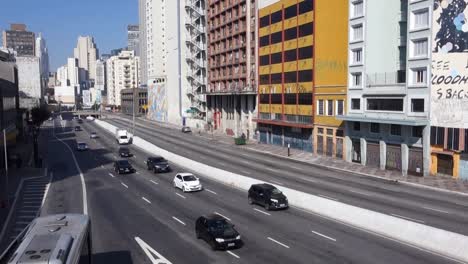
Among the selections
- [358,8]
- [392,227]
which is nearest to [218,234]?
[392,227]

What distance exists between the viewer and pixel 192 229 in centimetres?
3078

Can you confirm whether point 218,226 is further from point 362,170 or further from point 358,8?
point 358,8

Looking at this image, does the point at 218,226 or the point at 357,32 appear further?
the point at 357,32

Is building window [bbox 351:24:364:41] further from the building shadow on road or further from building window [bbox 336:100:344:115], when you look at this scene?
the building shadow on road

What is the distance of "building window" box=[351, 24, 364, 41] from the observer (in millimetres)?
61125

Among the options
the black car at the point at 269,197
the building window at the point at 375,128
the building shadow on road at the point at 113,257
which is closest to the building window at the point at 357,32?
the building window at the point at 375,128

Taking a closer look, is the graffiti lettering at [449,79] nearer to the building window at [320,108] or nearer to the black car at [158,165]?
the building window at [320,108]

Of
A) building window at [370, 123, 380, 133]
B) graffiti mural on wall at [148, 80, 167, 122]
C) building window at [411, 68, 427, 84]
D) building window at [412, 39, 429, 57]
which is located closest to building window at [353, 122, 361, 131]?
building window at [370, 123, 380, 133]

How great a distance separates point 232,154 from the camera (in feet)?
248

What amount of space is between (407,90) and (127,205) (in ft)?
114

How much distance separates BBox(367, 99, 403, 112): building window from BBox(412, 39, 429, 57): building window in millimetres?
5796

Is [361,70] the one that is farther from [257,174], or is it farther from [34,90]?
[34,90]

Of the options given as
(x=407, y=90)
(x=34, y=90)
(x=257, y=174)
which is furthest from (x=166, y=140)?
(x=34, y=90)

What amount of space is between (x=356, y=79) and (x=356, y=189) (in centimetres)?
2294
